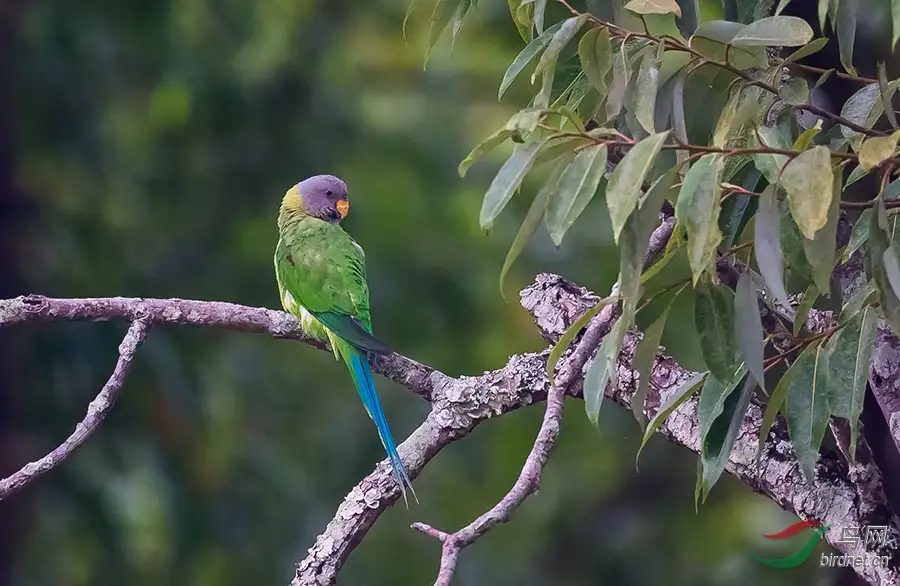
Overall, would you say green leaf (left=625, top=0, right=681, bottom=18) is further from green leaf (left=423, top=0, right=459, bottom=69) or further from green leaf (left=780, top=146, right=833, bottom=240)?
green leaf (left=423, top=0, right=459, bottom=69)

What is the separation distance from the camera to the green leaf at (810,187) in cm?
117

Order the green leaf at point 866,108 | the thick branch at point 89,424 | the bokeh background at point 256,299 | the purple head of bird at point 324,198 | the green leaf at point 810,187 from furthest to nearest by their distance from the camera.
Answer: the bokeh background at point 256,299, the purple head of bird at point 324,198, the thick branch at point 89,424, the green leaf at point 866,108, the green leaf at point 810,187

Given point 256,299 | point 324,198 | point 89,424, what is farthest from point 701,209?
point 256,299

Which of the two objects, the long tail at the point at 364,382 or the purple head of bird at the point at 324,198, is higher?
the purple head of bird at the point at 324,198

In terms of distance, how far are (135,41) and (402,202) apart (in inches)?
51.8

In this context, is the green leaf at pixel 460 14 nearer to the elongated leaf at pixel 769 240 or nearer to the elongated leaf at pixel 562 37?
the elongated leaf at pixel 562 37

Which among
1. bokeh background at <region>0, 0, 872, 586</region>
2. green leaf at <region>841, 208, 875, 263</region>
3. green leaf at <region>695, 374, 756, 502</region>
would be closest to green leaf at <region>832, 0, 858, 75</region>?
green leaf at <region>841, 208, 875, 263</region>

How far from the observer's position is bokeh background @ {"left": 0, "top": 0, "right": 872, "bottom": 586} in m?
4.78

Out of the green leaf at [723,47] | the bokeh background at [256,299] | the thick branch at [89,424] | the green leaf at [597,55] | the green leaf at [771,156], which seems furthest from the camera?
the bokeh background at [256,299]

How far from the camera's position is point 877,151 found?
3.96 ft

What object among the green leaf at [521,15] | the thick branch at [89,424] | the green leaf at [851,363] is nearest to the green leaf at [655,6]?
the green leaf at [521,15]

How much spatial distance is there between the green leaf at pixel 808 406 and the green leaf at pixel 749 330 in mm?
165

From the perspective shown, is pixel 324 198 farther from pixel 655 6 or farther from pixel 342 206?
pixel 655 6

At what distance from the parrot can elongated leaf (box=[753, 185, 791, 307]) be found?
53.8 inches
